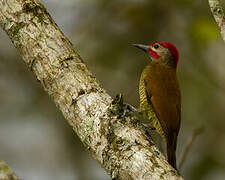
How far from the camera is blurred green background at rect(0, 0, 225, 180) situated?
22.3 feet

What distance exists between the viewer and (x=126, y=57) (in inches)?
293

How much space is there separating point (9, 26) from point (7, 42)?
420 centimetres

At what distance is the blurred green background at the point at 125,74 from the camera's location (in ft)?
22.3

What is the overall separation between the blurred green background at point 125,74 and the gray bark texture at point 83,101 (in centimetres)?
286

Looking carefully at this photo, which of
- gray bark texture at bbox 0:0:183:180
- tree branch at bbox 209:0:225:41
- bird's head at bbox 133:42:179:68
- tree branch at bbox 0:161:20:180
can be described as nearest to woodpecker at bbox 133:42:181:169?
bird's head at bbox 133:42:179:68

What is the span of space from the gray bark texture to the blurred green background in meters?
2.86

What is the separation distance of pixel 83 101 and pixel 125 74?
4497mm

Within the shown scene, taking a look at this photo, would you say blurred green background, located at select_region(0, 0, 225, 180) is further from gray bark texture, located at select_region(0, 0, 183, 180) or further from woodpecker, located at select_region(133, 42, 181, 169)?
gray bark texture, located at select_region(0, 0, 183, 180)

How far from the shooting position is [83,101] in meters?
3.05

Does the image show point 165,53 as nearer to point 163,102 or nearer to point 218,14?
point 163,102

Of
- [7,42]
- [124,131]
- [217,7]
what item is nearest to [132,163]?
[124,131]

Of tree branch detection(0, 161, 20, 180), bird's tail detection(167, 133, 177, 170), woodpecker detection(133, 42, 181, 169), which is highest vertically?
tree branch detection(0, 161, 20, 180)

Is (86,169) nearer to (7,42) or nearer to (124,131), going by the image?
(7,42)

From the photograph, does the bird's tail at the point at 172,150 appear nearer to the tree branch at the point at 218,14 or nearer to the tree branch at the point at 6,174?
the tree branch at the point at 218,14
